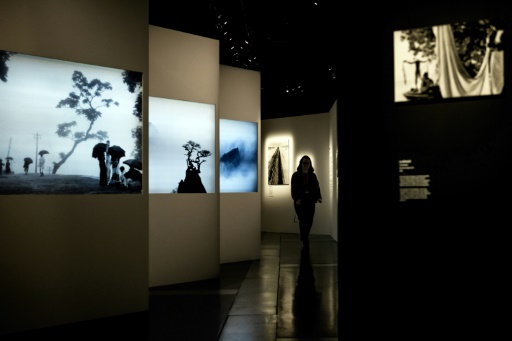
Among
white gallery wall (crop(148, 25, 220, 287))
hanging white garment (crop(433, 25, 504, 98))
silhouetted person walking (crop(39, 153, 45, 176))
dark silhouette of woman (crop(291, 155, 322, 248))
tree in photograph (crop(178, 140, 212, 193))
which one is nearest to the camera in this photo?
hanging white garment (crop(433, 25, 504, 98))

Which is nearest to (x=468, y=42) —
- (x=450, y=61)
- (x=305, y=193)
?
(x=450, y=61)

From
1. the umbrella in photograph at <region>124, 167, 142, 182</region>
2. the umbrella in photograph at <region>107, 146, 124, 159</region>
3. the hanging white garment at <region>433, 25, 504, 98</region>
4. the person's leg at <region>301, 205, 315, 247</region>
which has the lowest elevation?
the person's leg at <region>301, 205, 315, 247</region>

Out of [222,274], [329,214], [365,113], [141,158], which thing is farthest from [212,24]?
[329,214]

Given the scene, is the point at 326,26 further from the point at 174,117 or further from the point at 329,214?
the point at 329,214

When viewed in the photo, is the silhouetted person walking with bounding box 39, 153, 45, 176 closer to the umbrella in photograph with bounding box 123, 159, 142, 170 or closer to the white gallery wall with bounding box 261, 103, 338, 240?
the umbrella in photograph with bounding box 123, 159, 142, 170

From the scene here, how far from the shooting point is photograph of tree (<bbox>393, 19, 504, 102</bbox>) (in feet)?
10.1

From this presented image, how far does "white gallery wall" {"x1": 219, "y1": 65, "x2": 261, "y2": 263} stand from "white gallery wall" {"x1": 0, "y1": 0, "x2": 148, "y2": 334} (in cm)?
394

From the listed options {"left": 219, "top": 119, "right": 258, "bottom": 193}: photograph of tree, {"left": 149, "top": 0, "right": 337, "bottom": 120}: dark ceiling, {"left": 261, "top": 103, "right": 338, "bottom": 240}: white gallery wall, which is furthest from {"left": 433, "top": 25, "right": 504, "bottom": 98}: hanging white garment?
{"left": 261, "top": 103, "right": 338, "bottom": 240}: white gallery wall

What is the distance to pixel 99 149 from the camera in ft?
18.7

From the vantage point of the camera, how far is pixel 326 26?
31.3ft

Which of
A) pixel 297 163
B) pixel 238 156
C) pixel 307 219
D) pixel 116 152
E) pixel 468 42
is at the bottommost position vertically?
pixel 307 219

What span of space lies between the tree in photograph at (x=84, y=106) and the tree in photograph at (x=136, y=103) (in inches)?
10.7

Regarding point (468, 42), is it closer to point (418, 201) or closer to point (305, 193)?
point (418, 201)

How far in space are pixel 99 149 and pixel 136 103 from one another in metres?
0.75
